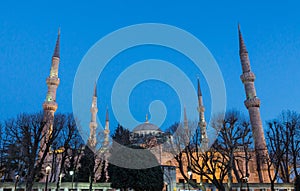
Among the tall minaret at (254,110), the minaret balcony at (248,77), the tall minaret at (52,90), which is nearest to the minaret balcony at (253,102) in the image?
the tall minaret at (254,110)

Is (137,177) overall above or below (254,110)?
below

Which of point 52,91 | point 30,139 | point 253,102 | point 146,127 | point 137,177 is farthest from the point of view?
point 146,127

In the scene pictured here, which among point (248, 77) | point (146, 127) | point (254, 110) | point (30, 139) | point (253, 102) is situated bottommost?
point (30, 139)

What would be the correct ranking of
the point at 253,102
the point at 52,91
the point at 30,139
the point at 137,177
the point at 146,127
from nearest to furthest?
1. the point at 137,177
2. the point at 30,139
3. the point at 253,102
4. the point at 52,91
5. the point at 146,127

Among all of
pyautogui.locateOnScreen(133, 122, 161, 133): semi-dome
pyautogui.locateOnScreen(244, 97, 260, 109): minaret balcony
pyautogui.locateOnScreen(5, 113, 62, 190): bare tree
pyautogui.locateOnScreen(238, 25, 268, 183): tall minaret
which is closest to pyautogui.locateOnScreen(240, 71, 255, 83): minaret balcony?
pyautogui.locateOnScreen(238, 25, 268, 183): tall minaret

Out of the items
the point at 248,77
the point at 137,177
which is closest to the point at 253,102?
the point at 248,77

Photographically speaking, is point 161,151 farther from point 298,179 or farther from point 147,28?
point 147,28

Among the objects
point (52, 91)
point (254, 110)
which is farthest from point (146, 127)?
point (254, 110)

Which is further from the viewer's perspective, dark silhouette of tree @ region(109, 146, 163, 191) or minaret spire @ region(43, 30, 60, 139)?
minaret spire @ region(43, 30, 60, 139)

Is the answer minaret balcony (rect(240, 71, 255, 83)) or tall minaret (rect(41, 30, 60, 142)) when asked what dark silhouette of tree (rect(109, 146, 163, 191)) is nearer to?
tall minaret (rect(41, 30, 60, 142))

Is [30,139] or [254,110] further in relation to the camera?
[254,110]

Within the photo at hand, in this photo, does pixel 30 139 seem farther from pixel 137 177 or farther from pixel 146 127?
pixel 146 127

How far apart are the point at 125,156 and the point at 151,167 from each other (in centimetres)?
164

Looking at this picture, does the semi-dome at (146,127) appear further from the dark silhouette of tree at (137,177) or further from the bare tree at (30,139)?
the dark silhouette of tree at (137,177)
